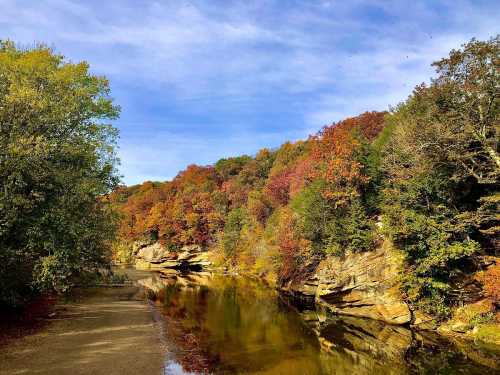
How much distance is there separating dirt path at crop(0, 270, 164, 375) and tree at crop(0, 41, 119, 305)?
306 cm

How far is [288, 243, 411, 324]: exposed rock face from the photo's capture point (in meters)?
28.2

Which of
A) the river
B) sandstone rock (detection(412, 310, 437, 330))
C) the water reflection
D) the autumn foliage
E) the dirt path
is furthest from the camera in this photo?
the autumn foliage

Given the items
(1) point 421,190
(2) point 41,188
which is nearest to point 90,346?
(2) point 41,188

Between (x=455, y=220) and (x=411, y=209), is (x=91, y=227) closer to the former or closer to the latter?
(x=411, y=209)

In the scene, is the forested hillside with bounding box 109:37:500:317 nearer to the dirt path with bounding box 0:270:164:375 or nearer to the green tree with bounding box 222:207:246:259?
the dirt path with bounding box 0:270:164:375

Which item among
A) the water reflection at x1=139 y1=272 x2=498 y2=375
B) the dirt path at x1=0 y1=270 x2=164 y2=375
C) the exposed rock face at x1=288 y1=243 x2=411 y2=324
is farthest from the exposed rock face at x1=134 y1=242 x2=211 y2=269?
the dirt path at x1=0 y1=270 x2=164 y2=375

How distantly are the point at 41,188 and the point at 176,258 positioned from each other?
69.8 metres

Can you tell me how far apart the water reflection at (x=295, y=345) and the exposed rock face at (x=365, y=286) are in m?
1.15

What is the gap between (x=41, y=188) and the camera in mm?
21750

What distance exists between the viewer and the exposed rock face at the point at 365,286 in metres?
28.2

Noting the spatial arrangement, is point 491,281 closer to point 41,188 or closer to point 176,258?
point 41,188

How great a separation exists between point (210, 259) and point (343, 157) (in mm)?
56616

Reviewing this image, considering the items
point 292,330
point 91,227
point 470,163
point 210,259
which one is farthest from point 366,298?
point 210,259

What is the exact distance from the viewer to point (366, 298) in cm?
3073
